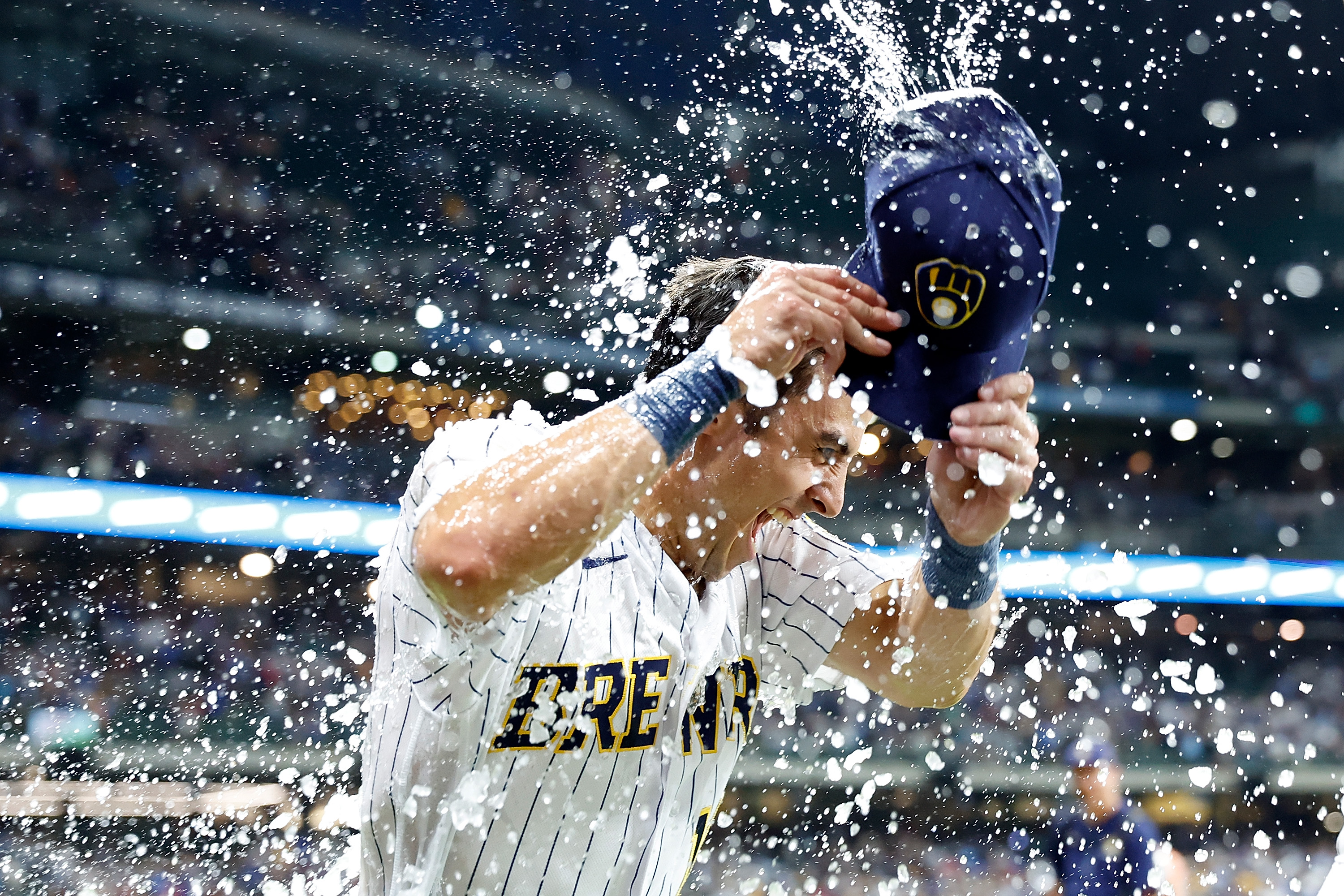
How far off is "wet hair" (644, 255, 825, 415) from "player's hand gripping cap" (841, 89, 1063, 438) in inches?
17.5

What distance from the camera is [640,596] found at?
1836mm

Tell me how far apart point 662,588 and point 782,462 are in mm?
315

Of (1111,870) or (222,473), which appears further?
(222,473)

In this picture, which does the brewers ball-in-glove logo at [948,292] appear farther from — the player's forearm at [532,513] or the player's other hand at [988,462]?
the player's forearm at [532,513]

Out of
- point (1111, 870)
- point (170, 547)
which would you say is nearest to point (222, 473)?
point (170, 547)

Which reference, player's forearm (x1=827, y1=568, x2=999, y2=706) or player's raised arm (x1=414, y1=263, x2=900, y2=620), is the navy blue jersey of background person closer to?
player's forearm (x1=827, y1=568, x2=999, y2=706)

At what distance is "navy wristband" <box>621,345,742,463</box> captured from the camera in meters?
1.42

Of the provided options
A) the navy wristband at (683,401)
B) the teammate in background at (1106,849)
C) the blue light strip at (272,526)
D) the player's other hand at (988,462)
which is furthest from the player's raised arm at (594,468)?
the blue light strip at (272,526)

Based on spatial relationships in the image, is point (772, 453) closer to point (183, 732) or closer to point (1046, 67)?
point (183, 732)

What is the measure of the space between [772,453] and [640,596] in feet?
1.17

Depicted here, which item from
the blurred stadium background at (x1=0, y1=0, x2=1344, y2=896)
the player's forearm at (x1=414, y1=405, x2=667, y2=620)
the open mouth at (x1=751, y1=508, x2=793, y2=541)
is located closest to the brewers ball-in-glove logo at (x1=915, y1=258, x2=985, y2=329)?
the player's forearm at (x1=414, y1=405, x2=667, y2=620)

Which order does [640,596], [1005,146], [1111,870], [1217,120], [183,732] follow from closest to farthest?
1. [1005,146]
2. [640,596]
3. [1111,870]
4. [183,732]
5. [1217,120]

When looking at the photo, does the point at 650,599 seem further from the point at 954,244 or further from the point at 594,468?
the point at 954,244

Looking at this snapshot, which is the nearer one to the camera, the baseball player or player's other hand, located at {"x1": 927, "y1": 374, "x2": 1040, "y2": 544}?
the baseball player
